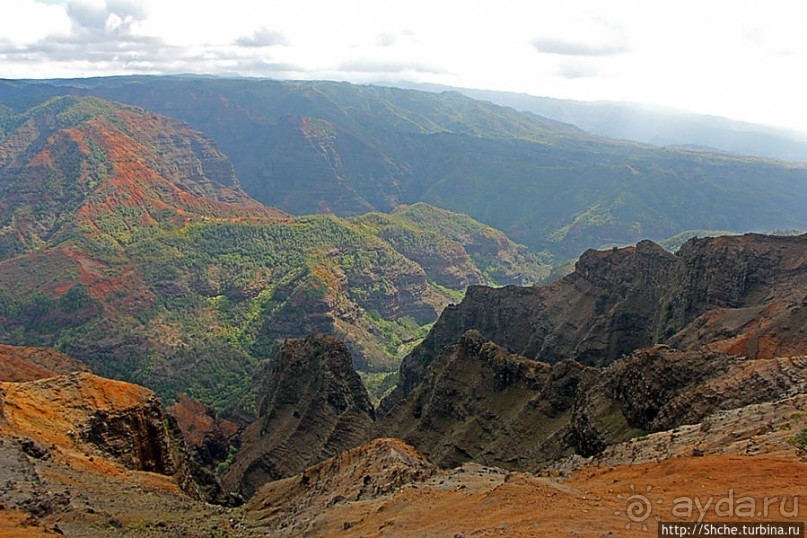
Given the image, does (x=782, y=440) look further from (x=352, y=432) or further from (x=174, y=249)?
(x=174, y=249)

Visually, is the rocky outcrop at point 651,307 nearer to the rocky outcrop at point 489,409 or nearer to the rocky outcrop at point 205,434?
the rocky outcrop at point 489,409

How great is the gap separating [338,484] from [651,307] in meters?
61.2

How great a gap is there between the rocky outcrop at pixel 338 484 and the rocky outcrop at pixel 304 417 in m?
13.3

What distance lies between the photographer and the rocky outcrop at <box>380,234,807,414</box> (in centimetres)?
6581

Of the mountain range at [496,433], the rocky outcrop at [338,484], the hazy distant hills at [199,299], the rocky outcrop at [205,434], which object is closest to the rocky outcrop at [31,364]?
the mountain range at [496,433]

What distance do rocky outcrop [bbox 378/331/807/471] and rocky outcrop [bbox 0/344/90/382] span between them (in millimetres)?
42481

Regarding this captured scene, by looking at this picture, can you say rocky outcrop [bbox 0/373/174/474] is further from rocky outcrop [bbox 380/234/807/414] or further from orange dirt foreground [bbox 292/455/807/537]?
rocky outcrop [bbox 380/234/807/414]

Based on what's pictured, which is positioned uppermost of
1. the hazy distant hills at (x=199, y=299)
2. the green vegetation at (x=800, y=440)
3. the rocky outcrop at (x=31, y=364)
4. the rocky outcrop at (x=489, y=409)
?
the green vegetation at (x=800, y=440)

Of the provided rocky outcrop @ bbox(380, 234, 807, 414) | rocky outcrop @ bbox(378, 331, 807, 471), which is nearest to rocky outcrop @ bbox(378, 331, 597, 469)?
rocky outcrop @ bbox(378, 331, 807, 471)

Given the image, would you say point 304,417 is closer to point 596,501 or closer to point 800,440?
point 596,501

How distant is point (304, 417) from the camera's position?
238ft

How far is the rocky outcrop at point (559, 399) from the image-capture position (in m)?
38.0
